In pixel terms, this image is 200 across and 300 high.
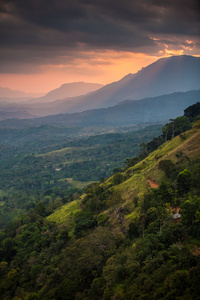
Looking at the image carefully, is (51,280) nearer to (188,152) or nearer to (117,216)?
(117,216)

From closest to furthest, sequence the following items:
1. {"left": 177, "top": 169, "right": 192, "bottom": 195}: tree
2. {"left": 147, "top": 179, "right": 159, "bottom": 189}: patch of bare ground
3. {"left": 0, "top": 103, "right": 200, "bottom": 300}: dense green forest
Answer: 1. {"left": 0, "top": 103, "right": 200, "bottom": 300}: dense green forest
2. {"left": 177, "top": 169, "right": 192, "bottom": 195}: tree
3. {"left": 147, "top": 179, "right": 159, "bottom": 189}: patch of bare ground

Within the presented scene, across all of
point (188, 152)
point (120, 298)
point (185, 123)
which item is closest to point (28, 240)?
point (120, 298)

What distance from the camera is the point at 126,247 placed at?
29547 millimetres

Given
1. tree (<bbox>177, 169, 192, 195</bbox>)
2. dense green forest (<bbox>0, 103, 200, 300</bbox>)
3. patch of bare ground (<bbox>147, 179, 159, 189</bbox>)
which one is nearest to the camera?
dense green forest (<bbox>0, 103, 200, 300</bbox>)

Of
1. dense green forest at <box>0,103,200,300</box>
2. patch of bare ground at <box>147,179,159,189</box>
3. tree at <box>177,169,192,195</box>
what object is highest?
tree at <box>177,169,192,195</box>

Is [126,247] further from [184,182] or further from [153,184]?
[153,184]

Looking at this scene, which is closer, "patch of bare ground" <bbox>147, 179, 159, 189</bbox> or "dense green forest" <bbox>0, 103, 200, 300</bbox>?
"dense green forest" <bbox>0, 103, 200, 300</bbox>

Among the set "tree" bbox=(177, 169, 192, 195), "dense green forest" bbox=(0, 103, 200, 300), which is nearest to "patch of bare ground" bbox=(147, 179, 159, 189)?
"dense green forest" bbox=(0, 103, 200, 300)

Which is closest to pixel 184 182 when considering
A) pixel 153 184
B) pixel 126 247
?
pixel 153 184

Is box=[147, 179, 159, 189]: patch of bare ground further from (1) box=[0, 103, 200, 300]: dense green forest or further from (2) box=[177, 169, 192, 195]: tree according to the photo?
(2) box=[177, 169, 192, 195]: tree

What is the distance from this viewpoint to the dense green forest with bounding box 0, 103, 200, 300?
20.2 meters

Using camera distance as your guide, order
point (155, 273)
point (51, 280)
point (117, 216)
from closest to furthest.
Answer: point (155, 273)
point (51, 280)
point (117, 216)

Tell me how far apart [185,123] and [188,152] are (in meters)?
26.6

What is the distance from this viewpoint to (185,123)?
65.9 m
